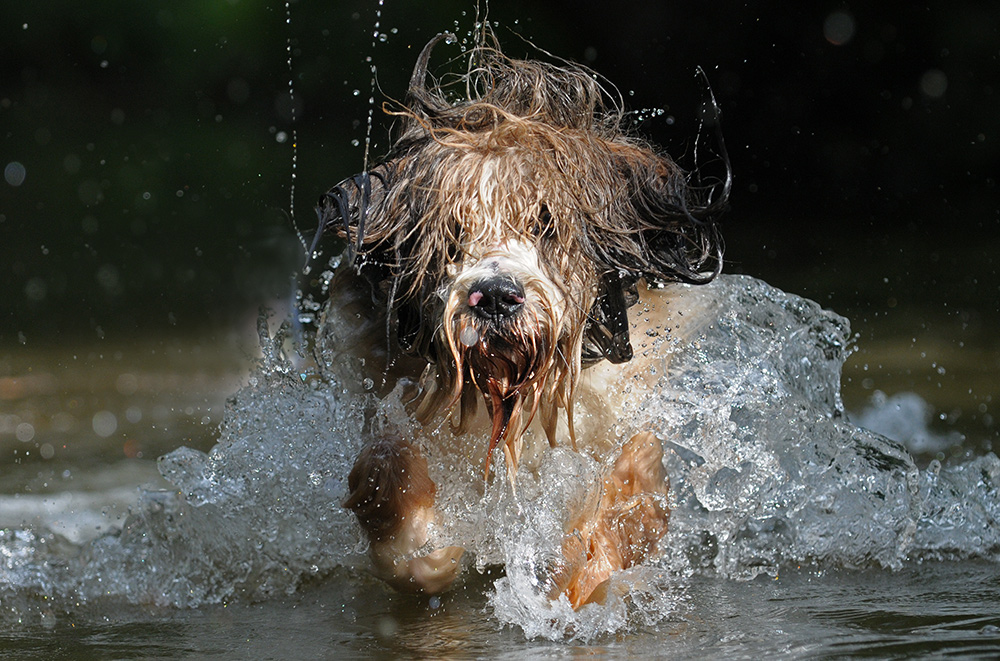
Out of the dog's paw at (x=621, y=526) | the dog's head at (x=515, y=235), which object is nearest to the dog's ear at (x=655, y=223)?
the dog's head at (x=515, y=235)

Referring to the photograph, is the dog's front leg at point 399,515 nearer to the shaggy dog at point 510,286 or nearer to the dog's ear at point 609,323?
the shaggy dog at point 510,286

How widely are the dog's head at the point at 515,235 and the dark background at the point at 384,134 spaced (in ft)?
14.7

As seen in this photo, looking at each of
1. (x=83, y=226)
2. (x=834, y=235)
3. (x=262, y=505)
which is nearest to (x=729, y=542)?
(x=262, y=505)

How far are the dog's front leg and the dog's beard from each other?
0.25 meters

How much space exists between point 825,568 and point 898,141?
643cm

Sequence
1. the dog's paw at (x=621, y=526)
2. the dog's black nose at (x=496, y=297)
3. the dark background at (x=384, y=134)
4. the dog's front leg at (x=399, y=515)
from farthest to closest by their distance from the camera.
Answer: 1. the dark background at (x=384, y=134)
2. the dog's front leg at (x=399, y=515)
3. the dog's paw at (x=621, y=526)
4. the dog's black nose at (x=496, y=297)

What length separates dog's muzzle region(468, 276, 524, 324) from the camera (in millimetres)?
2691

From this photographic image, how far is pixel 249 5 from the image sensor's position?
9609mm

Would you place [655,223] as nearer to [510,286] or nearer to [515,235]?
[515,235]

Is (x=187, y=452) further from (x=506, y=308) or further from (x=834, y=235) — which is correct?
(x=834, y=235)

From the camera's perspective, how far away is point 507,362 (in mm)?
2854

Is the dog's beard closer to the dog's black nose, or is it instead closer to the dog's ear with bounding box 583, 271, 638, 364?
the dog's black nose

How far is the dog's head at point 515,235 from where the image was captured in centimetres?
282

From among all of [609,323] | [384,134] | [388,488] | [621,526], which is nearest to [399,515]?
[388,488]
